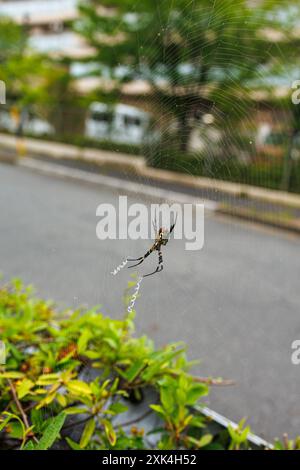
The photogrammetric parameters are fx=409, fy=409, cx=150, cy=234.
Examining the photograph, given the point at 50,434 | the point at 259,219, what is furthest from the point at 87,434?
the point at 259,219

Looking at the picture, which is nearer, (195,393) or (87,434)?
(87,434)

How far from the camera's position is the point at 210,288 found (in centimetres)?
502

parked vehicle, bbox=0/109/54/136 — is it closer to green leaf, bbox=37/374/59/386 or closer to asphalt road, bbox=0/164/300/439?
asphalt road, bbox=0/164/300/439

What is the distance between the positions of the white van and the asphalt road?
5.97 m

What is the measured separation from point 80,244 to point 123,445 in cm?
527

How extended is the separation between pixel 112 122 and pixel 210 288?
1279cm

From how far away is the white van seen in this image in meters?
14.5

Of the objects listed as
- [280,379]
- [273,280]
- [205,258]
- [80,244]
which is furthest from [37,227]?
[280,379]

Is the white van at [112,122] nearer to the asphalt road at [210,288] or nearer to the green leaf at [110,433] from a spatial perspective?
the asphalt road at [210,288]

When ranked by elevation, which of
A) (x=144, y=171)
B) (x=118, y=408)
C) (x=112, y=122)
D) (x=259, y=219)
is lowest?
(x=118, y=408)

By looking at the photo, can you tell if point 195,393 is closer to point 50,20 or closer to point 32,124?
point 32,124

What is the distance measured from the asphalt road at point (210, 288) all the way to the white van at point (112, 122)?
5.97 metres

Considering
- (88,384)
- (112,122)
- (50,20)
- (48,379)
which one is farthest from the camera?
(50,20)

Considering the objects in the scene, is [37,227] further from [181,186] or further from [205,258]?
[181,186]
